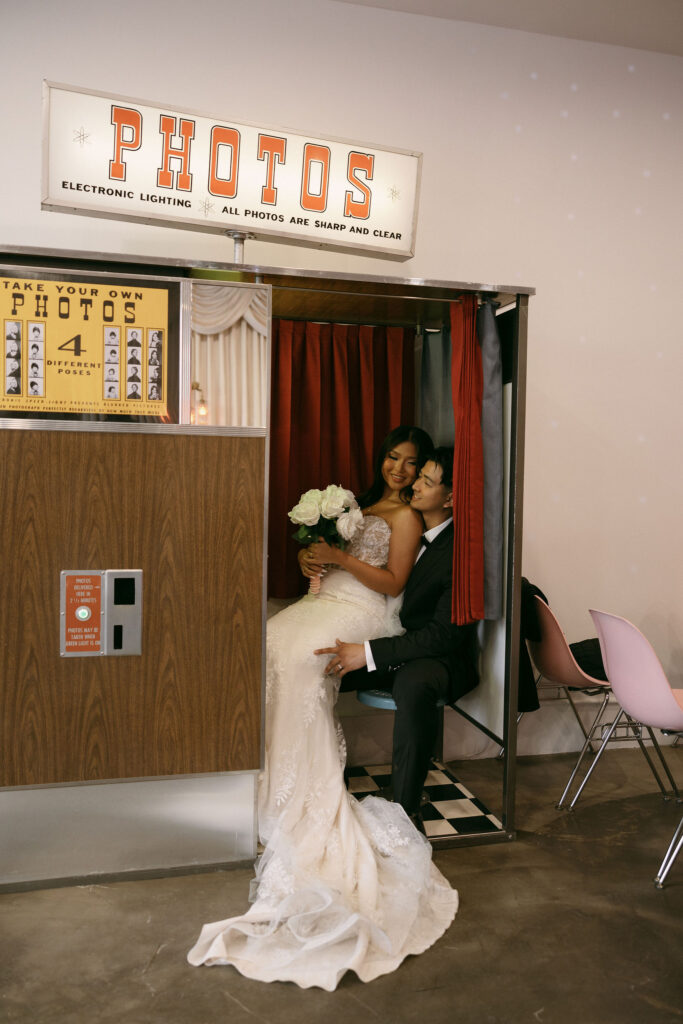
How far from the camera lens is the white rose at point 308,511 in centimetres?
362

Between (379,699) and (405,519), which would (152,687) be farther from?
(405,519)

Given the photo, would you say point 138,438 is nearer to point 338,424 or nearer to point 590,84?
point 338,424

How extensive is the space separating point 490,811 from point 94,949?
1.91 metres

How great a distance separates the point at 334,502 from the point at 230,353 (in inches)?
36.8

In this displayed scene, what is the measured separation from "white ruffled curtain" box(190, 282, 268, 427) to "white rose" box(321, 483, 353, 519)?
70 centimetres

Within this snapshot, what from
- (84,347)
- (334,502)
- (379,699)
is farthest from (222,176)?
(379,699)

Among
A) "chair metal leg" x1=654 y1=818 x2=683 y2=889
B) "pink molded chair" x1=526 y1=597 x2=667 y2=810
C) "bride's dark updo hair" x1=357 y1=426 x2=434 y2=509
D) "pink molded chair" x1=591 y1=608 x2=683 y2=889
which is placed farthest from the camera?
"bride's dark updo hair" x1=357 y1=426 x2=434 y2=509

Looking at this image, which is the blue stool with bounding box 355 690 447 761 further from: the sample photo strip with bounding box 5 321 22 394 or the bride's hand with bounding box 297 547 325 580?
the sample photo strip with bounding box 5 321 22 394

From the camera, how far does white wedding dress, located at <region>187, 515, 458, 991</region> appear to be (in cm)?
252

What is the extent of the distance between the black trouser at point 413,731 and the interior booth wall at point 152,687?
617 mm

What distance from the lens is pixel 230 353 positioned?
3.01 m

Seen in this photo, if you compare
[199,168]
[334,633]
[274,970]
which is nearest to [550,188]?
[199,168]

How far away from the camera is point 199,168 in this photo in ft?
10.6

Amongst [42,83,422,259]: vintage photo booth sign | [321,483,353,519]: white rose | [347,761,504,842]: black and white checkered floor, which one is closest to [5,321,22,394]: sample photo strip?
[42,83,422,259]: vintage photo booth sign
